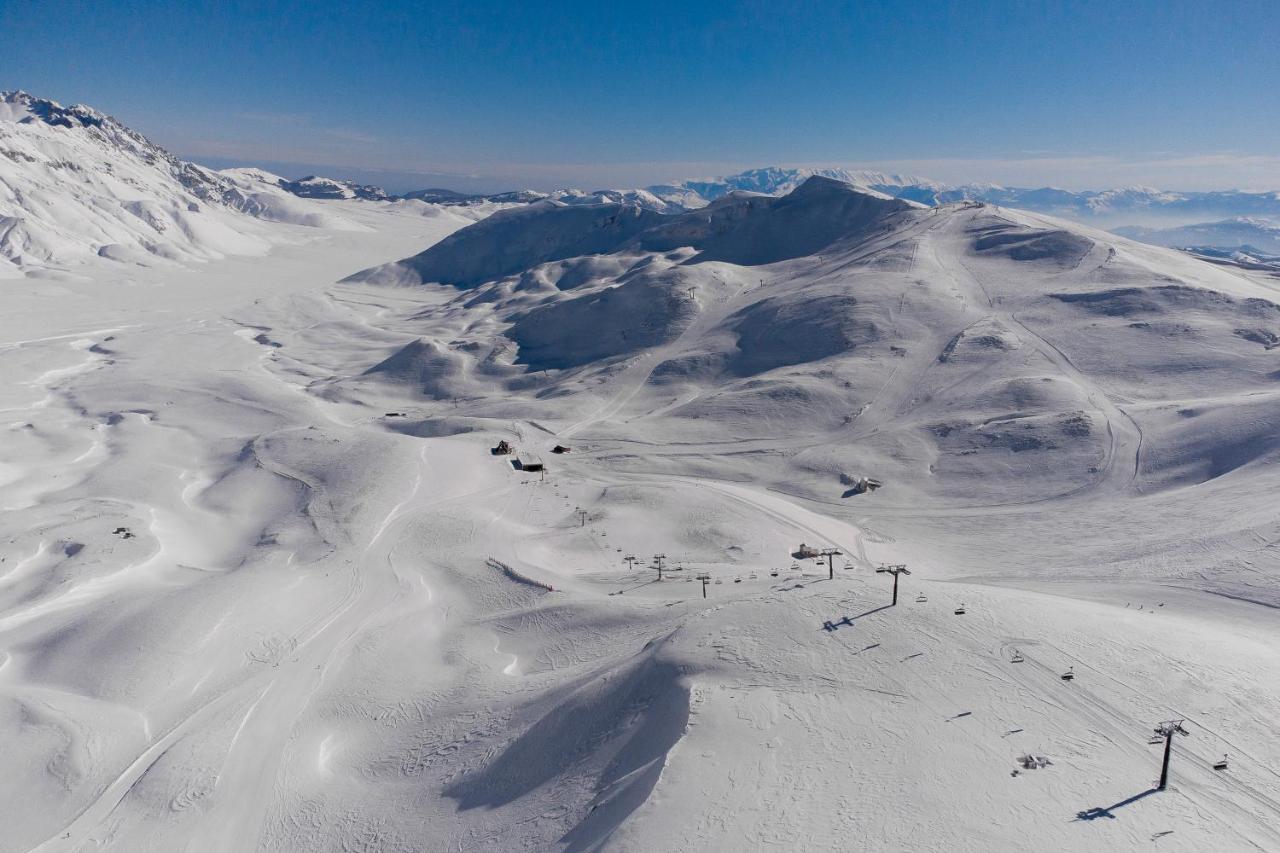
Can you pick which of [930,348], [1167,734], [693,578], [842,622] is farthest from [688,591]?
[930,348]

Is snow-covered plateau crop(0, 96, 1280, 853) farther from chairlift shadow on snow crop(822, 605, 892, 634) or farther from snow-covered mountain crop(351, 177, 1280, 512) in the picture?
snow-covered mountain crop(351, 177, 1280, 512)

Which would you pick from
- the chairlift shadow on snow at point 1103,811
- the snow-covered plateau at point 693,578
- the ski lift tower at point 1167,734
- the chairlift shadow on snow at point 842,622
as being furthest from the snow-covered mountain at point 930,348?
the chairlift shadow on snow at point 1103,811

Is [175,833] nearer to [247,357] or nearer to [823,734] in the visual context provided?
[823,734]

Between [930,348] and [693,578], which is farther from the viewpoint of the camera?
[930,348]

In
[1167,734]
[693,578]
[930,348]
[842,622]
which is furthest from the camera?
[930,348]

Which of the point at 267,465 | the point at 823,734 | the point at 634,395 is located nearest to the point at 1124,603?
the point at 823,734

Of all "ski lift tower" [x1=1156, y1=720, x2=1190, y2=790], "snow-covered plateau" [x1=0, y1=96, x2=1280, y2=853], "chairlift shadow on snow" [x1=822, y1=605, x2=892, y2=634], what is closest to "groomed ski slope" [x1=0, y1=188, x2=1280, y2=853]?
"chairlift shadow on snow" [x1=822, y1=605, x2=892, y2=634]

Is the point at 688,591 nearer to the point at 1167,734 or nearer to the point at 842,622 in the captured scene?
the point at 842,622
